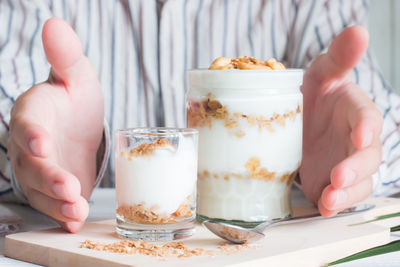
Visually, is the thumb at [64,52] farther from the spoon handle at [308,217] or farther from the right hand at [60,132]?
the spoon handle at [308,217]

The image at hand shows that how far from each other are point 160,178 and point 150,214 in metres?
0.03

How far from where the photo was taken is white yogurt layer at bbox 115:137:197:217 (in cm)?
50

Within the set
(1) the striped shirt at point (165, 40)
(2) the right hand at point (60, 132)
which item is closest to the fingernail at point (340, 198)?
(2) the right hand at point (60, 132)

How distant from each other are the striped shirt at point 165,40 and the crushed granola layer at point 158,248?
1.61ft

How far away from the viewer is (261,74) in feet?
1.75

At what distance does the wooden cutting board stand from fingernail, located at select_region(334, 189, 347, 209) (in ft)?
0.08

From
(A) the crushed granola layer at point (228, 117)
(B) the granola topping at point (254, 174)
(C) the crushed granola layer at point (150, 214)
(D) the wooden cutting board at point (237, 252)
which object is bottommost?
(D) the wooden cutting board at point (237, 252)

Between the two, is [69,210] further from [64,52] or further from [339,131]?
[339,131]

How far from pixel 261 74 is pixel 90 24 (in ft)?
1.80

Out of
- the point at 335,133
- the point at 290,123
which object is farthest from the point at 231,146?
the point at 335,133

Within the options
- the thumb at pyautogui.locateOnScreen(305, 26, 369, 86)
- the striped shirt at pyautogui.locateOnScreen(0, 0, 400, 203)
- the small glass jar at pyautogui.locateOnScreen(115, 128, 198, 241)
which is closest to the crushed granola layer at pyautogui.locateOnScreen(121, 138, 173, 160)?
the small glass jar at pyautogui.locateOnScreen(115, 128, 198, 241)

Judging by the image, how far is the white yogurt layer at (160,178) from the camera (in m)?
0.50

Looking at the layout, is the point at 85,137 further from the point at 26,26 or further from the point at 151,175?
the point at 26,26

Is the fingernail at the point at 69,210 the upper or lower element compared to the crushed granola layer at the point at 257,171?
lower
